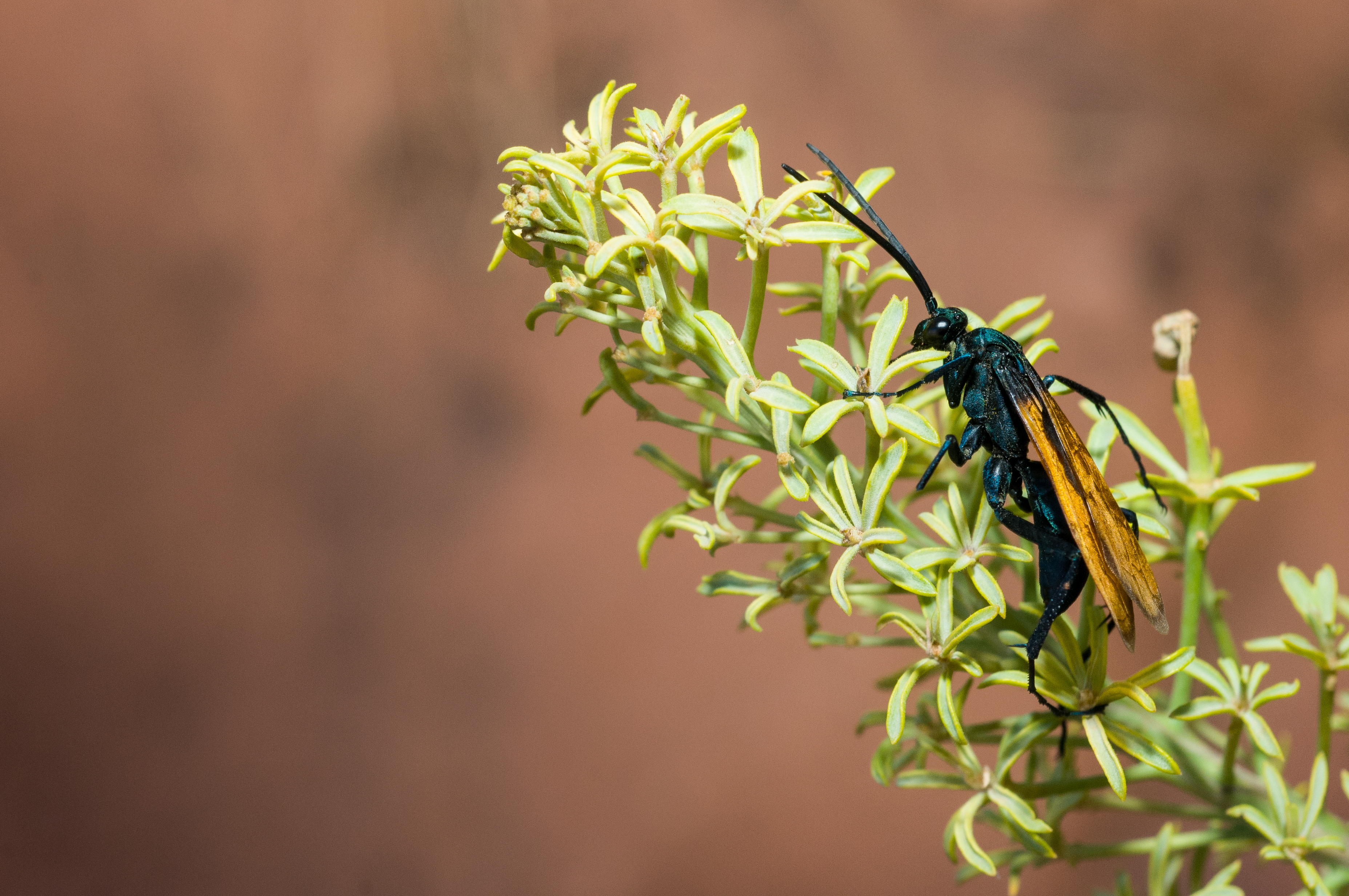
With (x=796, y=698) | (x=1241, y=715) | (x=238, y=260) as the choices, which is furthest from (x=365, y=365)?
(x=1241, y=715)

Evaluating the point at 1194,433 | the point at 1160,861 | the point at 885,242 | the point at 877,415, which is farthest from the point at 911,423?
the point at 1160,861

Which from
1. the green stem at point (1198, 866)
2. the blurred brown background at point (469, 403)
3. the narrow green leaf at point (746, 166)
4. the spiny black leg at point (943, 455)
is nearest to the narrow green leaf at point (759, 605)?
the spiny black leg at point (943, 455)

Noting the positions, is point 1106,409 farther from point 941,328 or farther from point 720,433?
point 720,433

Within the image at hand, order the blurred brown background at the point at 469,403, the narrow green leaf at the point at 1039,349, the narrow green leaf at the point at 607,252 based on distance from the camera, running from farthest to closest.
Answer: the blurred brown background at the point at 469,403 < the narrow green leaf at the point at 1039,349 < the narrow green leaf at the point at 607,252

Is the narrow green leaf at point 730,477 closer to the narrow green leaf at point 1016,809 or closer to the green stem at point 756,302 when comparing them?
the green stem at point 756,302

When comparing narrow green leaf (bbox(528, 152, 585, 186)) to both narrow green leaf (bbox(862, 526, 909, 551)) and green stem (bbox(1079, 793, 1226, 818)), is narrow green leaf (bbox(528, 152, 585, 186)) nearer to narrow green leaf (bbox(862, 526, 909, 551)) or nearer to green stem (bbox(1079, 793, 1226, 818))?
narrow green leaf (bbox(862, 526, 909, 551))

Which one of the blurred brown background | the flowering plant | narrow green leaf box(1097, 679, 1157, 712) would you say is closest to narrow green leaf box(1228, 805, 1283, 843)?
the flowering plant
